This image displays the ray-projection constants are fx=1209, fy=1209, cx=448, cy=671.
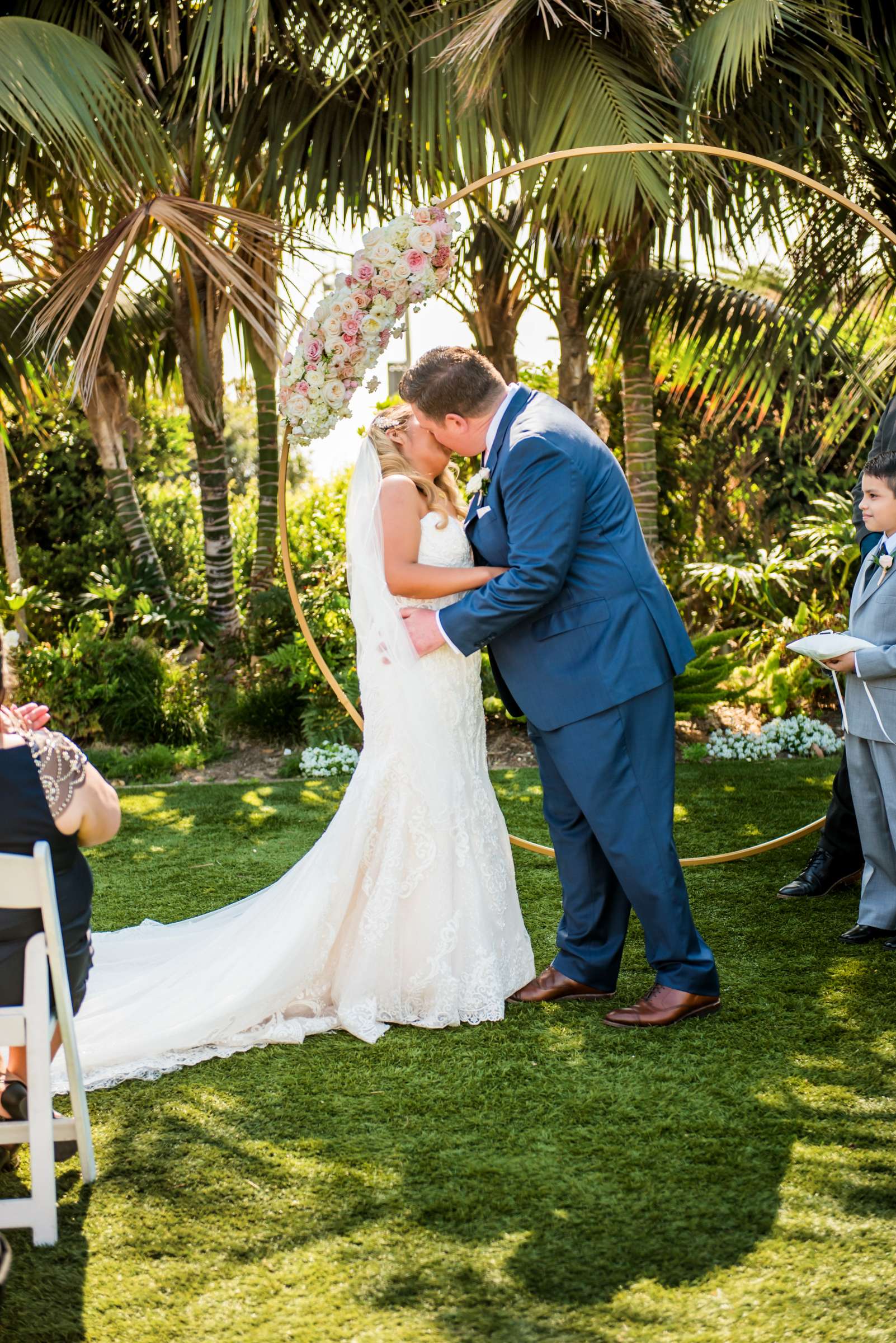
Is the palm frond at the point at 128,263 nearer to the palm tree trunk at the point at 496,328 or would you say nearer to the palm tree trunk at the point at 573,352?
the palm tree trunk at the point at 496,328

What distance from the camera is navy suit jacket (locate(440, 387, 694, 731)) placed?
11.6 feet

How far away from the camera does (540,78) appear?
22.3ft

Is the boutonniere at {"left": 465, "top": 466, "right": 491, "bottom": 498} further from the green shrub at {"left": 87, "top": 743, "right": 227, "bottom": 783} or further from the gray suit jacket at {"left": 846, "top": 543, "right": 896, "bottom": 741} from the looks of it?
the green shrub at {"left": 87, "top": 743, "right": 227, "bottom": 783}

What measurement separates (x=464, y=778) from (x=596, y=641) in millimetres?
682

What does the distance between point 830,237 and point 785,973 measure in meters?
4.94

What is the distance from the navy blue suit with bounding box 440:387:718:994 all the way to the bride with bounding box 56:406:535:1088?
10.9 inches

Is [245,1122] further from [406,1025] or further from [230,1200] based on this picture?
[406,1025]

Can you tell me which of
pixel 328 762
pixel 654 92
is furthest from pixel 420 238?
pixel 328 762

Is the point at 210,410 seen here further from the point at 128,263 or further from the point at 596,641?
the point at 596,641

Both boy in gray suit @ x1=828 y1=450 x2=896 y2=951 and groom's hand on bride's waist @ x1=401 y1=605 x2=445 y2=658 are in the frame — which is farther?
boy in gray suit @ x1=828 y1=450 x2=896 y2=951

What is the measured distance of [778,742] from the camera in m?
7.77

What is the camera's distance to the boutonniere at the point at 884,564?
13.6ft

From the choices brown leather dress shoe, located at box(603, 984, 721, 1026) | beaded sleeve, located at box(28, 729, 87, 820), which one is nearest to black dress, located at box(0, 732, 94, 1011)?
beaded sleeve, located at box(28, 729, 87, 820)

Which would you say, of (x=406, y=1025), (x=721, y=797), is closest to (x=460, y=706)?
(x=406, y=1025)
